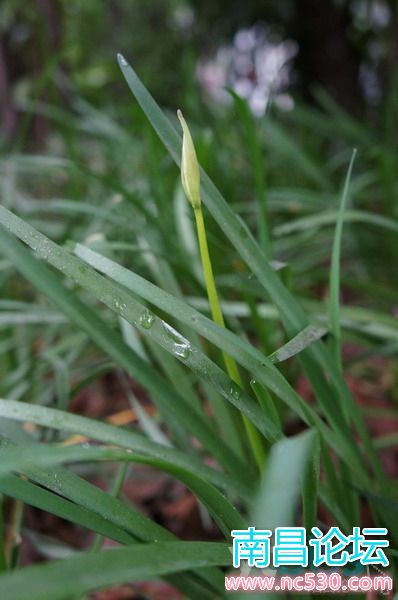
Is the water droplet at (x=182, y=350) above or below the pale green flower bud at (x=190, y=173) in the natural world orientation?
below

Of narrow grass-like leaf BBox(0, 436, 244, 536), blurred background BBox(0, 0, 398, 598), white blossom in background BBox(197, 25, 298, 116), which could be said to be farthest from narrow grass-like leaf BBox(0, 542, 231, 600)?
white blossom in background BBox(197, 25, 298, 116)

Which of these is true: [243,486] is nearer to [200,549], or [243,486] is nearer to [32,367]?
[200,549]

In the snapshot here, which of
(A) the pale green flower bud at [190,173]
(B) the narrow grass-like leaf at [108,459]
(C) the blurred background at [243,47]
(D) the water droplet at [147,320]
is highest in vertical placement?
(C) the blurred background at [243,47]

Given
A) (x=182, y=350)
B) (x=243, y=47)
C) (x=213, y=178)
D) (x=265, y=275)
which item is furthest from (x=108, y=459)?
(x=243, y=47)

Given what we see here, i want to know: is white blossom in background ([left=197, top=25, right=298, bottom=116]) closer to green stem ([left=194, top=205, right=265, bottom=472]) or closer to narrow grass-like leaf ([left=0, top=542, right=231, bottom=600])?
green stem ([left=194, top=205, right=265, bottom=472])

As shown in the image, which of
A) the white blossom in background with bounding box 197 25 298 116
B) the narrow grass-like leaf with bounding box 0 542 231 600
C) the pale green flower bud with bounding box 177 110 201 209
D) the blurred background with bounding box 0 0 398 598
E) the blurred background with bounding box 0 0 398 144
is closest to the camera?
the narrow grass-like leaf with bounding box 0 542 231 600

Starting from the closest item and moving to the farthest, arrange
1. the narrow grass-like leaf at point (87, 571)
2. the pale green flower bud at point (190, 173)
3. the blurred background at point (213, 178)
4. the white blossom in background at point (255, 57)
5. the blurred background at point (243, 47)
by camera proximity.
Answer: the narrow grass-like leaf at point (87, 571)
the pale green flower bud at point (190, 173)
the blurred background at point (213, 178)
the blurred background at point (243, 47)
the white blossom in background at point (255, 57)

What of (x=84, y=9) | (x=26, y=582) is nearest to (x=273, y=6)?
(x=84, y=9)

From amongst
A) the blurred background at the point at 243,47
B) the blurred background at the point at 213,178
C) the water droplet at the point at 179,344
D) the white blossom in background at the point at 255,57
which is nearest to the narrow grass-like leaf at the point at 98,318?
the water droplet at the point at 179,344

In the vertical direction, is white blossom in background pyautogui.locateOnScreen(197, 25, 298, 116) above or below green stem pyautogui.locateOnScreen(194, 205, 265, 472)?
above

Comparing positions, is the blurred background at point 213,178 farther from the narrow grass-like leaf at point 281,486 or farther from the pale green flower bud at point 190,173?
the narrow grass-like leaf at point 281,486

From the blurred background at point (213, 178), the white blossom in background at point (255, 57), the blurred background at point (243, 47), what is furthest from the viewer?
the white blossom in background at point (255, 57)

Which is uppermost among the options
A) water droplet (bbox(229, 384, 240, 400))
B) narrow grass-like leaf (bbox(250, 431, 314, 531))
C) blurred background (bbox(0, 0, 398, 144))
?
blurred background (bbox(0, 0, 398, 144))

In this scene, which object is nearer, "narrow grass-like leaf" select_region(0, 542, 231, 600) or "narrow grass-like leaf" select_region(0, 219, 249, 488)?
"narrow grass-like leaf" select_region(0, 542, 231, 600)
